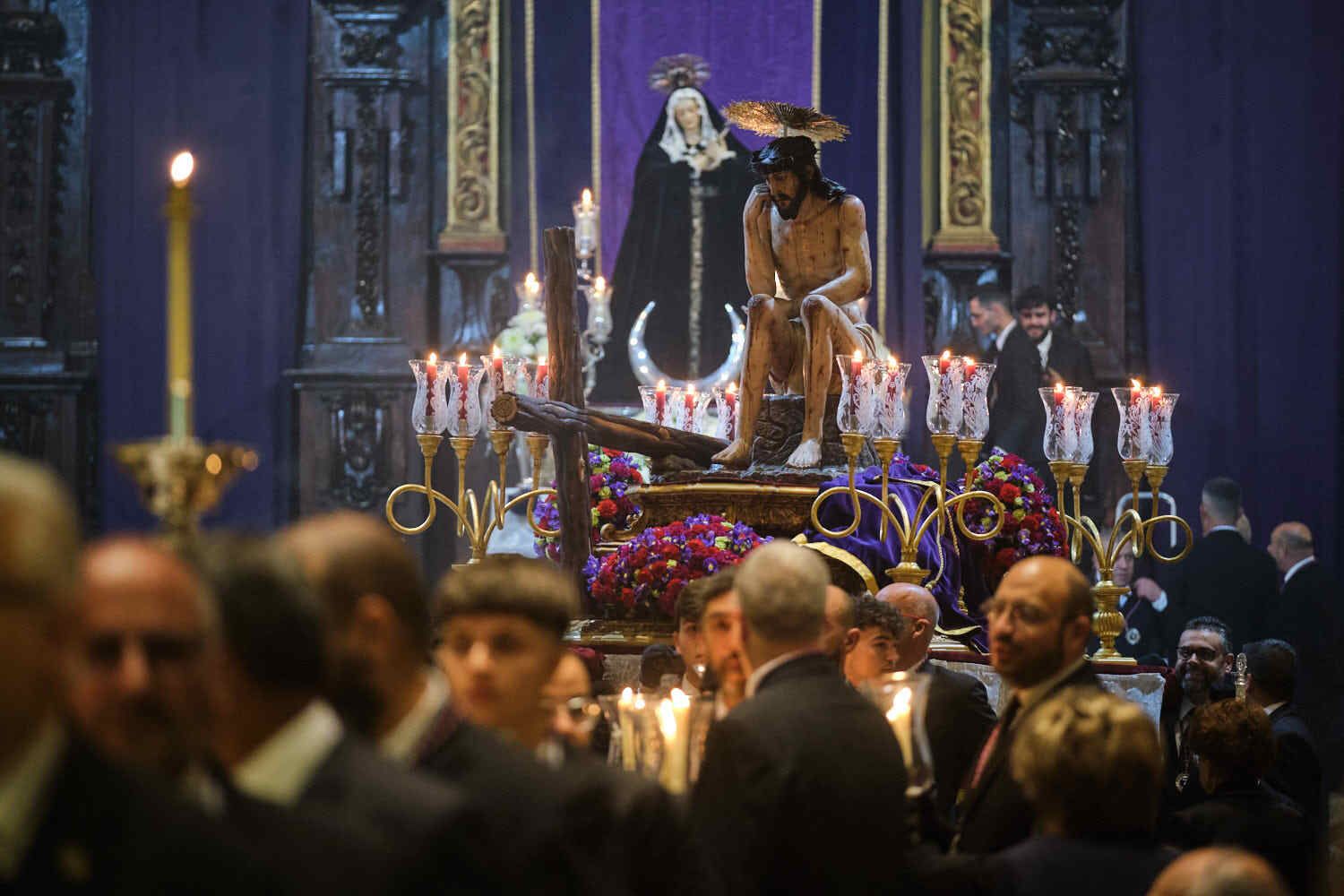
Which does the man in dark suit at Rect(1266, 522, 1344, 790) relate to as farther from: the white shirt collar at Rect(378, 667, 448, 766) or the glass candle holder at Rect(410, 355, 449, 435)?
the white shirt collar at Rect(378, 667, 448, 766)

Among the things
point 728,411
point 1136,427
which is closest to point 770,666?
point 1136,427

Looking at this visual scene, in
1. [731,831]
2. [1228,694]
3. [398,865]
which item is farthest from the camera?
[1228,694]

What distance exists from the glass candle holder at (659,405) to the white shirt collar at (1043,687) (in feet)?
12.5

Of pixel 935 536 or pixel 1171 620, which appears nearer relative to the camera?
pixel 935 536

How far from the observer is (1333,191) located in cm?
1223

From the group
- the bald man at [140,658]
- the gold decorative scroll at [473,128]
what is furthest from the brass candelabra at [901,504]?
the gold decorative scroll at [473,128]

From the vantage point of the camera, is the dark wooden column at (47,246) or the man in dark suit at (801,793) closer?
the man in dark suit at (801,793)

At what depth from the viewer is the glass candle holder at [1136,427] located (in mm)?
6672

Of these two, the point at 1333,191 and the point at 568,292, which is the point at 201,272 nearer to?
the point at 568,292

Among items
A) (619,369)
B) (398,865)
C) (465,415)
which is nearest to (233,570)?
(398,865)

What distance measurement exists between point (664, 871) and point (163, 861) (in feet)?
3.71

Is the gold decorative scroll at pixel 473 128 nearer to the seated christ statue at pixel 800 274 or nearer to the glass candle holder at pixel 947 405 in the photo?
Answer: the seated christ statue at pixel 800 274

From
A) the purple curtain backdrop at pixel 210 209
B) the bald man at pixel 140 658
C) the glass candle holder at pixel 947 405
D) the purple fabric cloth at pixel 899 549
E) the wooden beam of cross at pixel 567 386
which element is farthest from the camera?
the purple curtain backdrop at pixel 210 209

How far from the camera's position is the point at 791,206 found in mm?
6992
